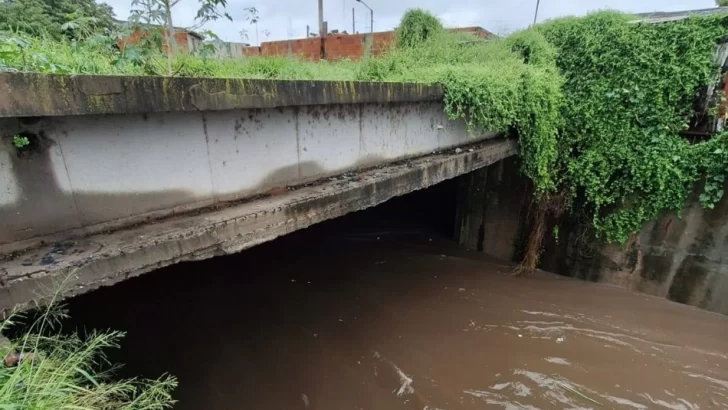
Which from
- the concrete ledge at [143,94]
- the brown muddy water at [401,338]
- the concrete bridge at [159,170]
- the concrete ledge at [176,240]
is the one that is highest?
the concrete ledge at [143,94]

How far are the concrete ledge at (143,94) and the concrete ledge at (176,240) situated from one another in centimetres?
66

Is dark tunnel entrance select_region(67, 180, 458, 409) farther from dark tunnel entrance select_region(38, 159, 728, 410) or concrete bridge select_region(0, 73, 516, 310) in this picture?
concrete bridge select_region(0, 73, 516, 310)

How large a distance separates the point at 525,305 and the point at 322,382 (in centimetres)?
322

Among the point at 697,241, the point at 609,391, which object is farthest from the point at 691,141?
the point at 609,391

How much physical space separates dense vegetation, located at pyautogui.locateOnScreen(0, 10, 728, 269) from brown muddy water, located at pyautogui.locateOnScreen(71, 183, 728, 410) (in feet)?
5.08

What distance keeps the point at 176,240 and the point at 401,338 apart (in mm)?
3008

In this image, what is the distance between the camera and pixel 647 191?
5070mm

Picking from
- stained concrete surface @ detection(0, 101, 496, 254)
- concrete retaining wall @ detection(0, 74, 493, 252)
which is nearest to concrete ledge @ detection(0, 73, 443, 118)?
concrete retaining wall @ detection(0, 74, 493, 252)

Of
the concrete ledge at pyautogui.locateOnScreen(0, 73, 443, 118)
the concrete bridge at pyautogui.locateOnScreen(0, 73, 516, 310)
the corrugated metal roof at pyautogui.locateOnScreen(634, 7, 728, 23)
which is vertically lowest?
the concrete bridge at pyautogui.locateOnScreen(0, 73, 516, 310)

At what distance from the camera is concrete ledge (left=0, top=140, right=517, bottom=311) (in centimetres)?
156

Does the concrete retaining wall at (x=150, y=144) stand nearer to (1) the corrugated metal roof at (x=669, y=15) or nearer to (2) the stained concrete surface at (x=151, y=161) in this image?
(2) the stained concrete surface at (x=151, y=161)

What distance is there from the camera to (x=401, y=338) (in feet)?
13.6

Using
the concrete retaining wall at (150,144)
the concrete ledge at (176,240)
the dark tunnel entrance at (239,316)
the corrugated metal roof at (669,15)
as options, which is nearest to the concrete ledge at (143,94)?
the concrete retaining wall at (150,144)

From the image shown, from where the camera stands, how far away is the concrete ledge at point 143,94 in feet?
4.70
